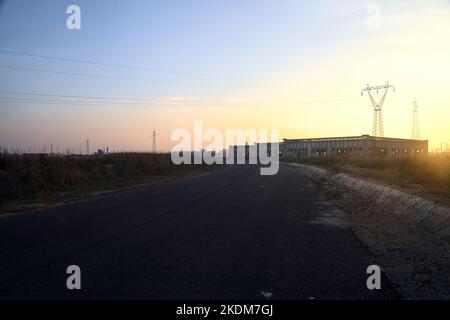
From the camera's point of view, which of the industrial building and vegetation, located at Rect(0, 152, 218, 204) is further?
the industrial building

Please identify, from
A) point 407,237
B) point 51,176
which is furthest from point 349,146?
point 407,237

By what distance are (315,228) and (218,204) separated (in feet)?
21.4

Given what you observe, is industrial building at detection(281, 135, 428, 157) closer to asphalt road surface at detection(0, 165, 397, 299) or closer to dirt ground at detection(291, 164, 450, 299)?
dirt ground at detection(291, 164, 450, 299)

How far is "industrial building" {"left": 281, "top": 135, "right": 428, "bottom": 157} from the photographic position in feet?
370

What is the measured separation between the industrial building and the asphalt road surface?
263 ft

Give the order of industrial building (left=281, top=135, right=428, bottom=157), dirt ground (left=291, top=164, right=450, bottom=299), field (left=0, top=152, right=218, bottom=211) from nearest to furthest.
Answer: dirt ground (left=291, top=164, right=450, bottom=299) < field (left=0, top=152, right=218, bottom=211) < industrial building (left=281, top=135, right=428, bottom=157)

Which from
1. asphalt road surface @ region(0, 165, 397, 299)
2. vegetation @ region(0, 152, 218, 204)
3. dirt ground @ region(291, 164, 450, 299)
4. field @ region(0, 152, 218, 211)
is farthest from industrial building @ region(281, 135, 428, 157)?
asphalt road surface @ region(0, 165, 397, 299)

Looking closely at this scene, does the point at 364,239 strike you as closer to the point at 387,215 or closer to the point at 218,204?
the point at 387,215

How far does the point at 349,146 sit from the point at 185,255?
4733 inches

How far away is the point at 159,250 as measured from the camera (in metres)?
9.41

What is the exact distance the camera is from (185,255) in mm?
8945

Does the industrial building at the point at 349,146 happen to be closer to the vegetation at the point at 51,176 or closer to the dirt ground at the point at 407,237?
the vegetation at the point at 51,176
